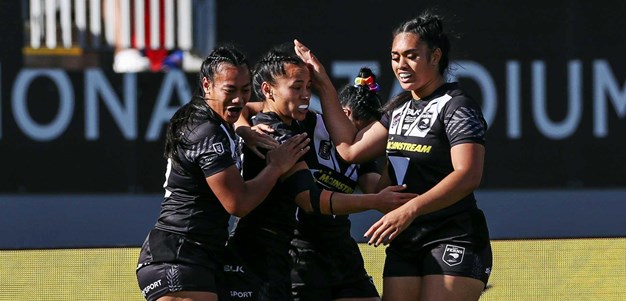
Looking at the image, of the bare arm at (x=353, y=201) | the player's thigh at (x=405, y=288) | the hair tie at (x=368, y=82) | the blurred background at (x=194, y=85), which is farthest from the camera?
the blurred background at (x=194, y=85)

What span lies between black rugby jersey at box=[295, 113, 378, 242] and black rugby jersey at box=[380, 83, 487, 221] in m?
0.33

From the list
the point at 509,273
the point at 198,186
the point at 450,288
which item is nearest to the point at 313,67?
the point at 198,186

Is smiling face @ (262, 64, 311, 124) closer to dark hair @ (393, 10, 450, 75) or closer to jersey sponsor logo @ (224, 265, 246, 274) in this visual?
dark hair @ (393, 10, 450, 75)

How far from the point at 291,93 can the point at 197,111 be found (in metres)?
0.43

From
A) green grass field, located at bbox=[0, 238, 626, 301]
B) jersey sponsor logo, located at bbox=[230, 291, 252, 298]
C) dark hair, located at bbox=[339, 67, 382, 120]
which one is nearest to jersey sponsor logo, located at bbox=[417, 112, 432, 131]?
dark hair, located at bbox=[339, 67, 382, 120]

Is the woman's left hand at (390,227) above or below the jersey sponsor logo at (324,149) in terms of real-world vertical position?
below

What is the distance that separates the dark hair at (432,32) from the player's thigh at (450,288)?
0.84 metres

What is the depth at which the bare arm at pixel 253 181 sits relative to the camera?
4.41 m

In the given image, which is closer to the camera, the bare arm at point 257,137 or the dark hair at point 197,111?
the dark hair at point 197,111

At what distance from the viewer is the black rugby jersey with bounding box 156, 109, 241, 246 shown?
14.5 feet

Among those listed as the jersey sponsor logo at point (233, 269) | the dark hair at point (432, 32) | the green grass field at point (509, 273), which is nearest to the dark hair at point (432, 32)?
the dark hair at point (432, 32)

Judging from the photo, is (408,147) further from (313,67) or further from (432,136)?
(313,67)

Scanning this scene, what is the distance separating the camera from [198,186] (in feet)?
14.8

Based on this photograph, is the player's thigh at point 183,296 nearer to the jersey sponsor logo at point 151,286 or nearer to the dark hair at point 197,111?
the jersey sponsor logo at point 151,286
